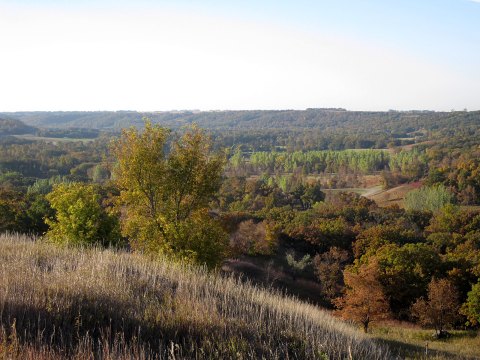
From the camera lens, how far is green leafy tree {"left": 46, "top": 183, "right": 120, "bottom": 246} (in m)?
16.7

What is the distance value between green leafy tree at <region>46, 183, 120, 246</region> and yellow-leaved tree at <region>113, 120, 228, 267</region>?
0.92 meters

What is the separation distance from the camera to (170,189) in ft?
64.2

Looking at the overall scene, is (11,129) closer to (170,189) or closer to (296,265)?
(296,265)

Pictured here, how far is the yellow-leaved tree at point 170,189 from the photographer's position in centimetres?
1705

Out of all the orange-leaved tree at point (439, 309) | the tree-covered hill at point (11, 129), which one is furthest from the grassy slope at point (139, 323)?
the tree-covered hill at point (11, 129)

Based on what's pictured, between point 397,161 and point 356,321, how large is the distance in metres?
115

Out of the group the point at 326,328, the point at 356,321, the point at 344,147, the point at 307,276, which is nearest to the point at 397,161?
the point at 344,147

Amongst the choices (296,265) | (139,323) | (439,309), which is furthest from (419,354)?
(296,265)

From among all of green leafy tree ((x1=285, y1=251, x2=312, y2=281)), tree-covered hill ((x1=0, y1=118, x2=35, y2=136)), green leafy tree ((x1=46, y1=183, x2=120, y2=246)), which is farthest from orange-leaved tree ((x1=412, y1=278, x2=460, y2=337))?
tree-covered hill ((x1=0, y1=118, x2=35, y2=136))

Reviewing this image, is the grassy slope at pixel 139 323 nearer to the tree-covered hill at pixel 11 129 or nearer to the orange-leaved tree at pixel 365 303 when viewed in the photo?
the orange-leaved tree at pixel 365 303

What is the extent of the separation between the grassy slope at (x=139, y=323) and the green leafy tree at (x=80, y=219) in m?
9.89

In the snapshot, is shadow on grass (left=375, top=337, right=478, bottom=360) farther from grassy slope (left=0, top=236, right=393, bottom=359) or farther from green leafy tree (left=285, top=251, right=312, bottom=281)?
green leafy tree (left=285, top=251, right=312, bottom=281)

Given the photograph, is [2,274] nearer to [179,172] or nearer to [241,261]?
[179,172]

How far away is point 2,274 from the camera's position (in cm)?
620
